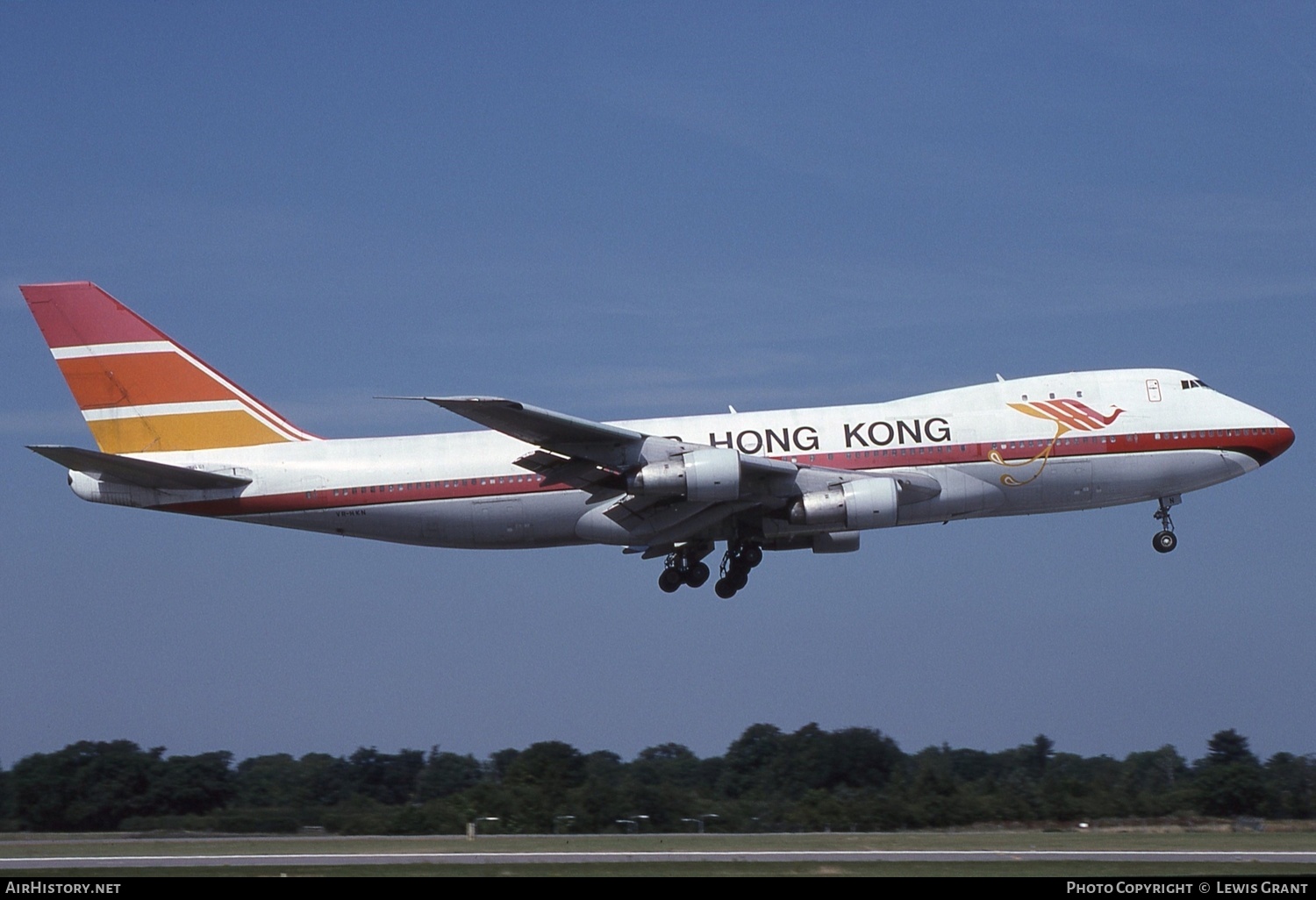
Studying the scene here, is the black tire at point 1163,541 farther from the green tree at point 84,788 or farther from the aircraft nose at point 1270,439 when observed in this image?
the green tree at point 84,788

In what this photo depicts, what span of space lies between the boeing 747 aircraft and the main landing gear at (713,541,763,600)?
0.60m

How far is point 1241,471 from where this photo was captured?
41.7 metres

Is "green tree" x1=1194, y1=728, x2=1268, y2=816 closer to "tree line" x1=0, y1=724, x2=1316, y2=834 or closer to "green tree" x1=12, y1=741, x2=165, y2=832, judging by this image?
"tree line" x1=0, y1=724, x2=1316, y2=834

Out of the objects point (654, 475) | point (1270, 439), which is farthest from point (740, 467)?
point (1270, 439)

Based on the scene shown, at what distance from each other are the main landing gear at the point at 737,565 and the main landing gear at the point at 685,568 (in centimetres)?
69

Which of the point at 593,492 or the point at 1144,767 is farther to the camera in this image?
the point at 1144,767

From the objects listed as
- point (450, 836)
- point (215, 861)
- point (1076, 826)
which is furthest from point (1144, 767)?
point (215, 861)

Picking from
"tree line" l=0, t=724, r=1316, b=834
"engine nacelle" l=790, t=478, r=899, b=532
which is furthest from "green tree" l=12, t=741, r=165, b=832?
"engine nacelle" l=790, t=478, r=899, b=532

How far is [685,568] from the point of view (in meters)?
43.6

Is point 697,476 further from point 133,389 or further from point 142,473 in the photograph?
point 133,389

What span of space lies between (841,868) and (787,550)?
18.0 metres

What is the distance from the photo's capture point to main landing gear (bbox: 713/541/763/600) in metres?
42.3

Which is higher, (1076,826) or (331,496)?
(331,496)
